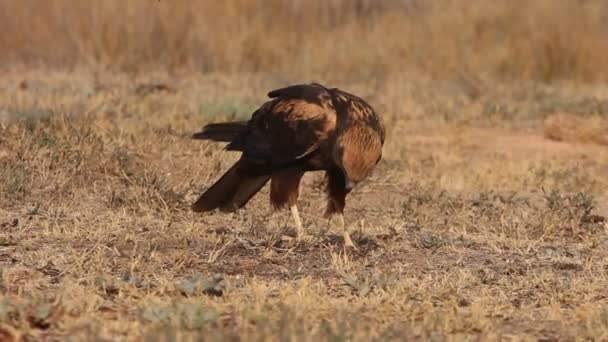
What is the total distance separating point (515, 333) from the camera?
16.2 ft

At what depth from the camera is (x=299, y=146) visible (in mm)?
6645

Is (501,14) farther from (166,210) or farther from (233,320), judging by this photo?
(233,320)

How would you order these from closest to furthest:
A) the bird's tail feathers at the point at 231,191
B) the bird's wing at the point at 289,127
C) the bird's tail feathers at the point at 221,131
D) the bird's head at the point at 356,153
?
1. the bird's head at the point at 356,153
2. the bird's wing at the point at 289,127
3. the bird's tail feathers at the point at 231,191
4. the bird's tail feathers at the point at 221,131

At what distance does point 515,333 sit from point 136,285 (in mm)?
1612

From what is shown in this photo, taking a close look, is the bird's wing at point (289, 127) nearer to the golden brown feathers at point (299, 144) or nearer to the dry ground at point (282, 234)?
the golden brown feathers at point (299, 144)

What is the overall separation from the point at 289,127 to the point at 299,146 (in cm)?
17

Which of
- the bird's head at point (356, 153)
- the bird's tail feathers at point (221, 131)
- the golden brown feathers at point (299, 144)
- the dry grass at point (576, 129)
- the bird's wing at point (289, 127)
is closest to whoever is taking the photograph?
the bird's head at point (356, 153)

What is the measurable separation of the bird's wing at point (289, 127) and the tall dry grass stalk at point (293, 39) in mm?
7156

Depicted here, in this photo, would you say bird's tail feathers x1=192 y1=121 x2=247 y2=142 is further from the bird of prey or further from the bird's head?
the bird's head

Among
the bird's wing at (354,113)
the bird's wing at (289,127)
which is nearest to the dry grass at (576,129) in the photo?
the bird's wing at (289,127)

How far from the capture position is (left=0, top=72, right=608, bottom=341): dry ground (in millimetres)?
4883

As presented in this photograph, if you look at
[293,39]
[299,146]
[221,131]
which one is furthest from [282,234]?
[293,39]

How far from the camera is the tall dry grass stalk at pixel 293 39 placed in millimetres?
14328

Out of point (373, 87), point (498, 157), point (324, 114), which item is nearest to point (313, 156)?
point (324, 114)
